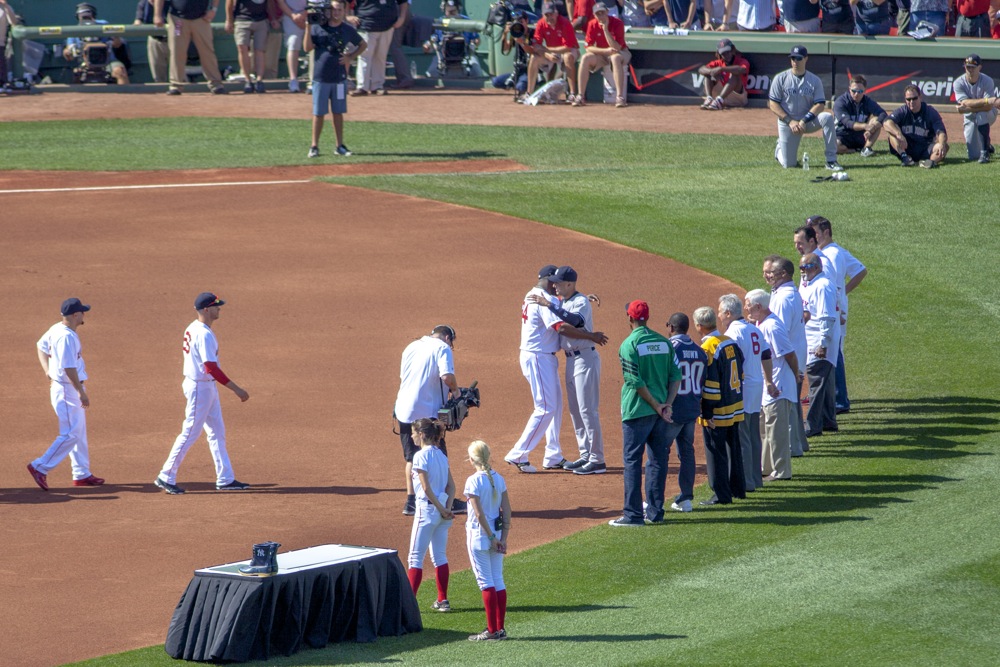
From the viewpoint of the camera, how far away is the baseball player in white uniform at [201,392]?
1185cm

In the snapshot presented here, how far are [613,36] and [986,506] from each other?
58.6 feet

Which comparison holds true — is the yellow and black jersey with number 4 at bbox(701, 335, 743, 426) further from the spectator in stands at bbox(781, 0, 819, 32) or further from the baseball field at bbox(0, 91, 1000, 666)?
the spectator in stands at bbox(781, 0, 819, 32)

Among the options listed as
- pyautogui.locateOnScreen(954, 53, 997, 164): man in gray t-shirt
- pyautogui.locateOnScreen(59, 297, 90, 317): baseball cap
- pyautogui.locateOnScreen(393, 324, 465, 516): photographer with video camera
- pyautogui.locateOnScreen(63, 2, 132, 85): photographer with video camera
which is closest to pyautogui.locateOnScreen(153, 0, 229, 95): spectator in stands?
pyautogui.locateOnScreen(63, 2, 132, 85): photographer with video camera

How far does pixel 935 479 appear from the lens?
11914 mm

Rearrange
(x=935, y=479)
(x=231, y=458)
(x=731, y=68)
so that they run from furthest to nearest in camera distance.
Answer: (x=731, y=68) < (x=231, y=458) < (x=935, y=479)

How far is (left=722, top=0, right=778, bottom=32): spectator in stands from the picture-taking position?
28.3m

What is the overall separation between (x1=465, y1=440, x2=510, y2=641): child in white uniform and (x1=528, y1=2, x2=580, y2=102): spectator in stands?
19.5 metres

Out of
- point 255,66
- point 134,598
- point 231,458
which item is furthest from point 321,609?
point 255,66

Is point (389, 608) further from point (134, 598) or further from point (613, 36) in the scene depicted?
point (613, 36)

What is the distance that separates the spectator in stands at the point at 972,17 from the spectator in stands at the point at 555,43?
756cm

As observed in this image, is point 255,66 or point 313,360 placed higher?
point 255,66

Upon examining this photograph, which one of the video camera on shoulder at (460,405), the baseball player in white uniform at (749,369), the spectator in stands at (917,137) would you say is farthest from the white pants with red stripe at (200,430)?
the spectator in stands at (917,137)

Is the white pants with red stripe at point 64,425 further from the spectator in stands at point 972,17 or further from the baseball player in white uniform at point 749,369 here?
the spectator in stands at point 972,17

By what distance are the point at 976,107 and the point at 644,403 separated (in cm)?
1361
